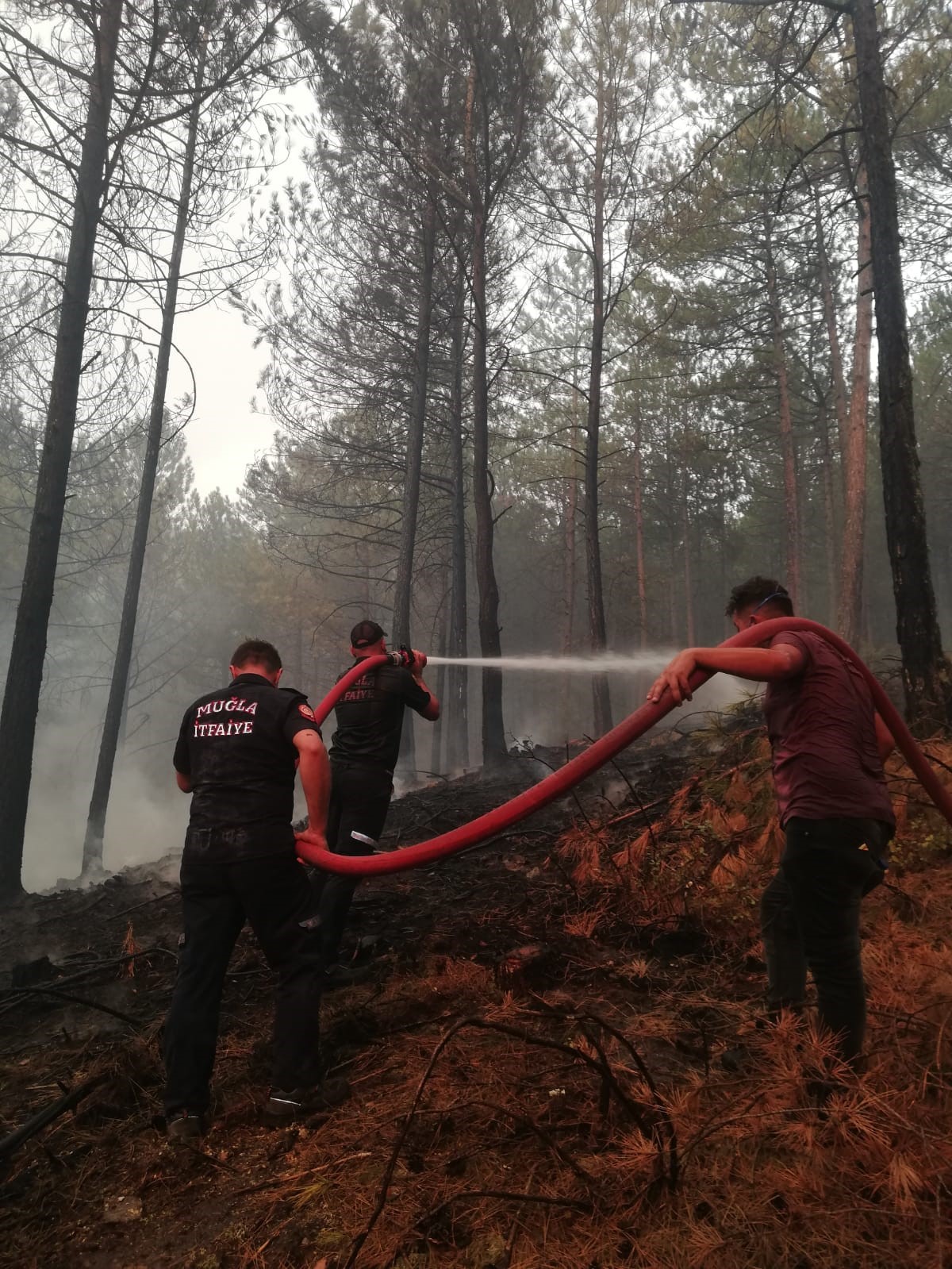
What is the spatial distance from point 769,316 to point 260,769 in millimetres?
17630

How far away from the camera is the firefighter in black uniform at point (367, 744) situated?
17.0ft

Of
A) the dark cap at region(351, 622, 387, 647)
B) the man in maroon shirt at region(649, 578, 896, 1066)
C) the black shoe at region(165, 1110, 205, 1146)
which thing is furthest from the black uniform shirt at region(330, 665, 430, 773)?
the man in maroon shirt at region(649, 578, 896, 1066)

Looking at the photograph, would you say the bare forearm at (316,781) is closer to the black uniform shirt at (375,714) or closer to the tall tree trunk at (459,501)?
the black uniform shirt at (375,714)

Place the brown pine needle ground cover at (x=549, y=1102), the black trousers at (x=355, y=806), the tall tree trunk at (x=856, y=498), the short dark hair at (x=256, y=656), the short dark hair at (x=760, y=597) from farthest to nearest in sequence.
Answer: the tall tree trunk at (x=856, y=498), the black trousers at (x=355, y=806), the short dark hair at (x=256, y=656), the short dark hair at (x=760, y=597), the brown pine needle ground cover at (x=549, y=1102)

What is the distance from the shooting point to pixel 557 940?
4.89 metres

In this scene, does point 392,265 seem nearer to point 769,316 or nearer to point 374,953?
point 769,316

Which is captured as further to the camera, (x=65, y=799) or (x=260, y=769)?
(x=65, y=799)

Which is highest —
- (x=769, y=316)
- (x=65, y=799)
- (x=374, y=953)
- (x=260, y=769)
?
(x=769, y=316)

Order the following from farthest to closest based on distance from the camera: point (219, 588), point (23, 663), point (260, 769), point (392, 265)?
point (219, 588)
point (392, 265)
point (23, 663)
point (260, 769)

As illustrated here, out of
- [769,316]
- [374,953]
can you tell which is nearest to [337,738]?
[374,953]

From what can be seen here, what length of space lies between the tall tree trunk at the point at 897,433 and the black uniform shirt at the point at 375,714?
4017 mm

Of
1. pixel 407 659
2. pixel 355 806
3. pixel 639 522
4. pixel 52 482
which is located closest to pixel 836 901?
pixel 355 806

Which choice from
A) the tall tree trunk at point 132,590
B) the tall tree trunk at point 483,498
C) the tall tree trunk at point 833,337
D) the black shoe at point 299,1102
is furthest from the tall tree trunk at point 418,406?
the black shoe at point 299,1102

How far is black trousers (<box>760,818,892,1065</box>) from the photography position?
2.96m
